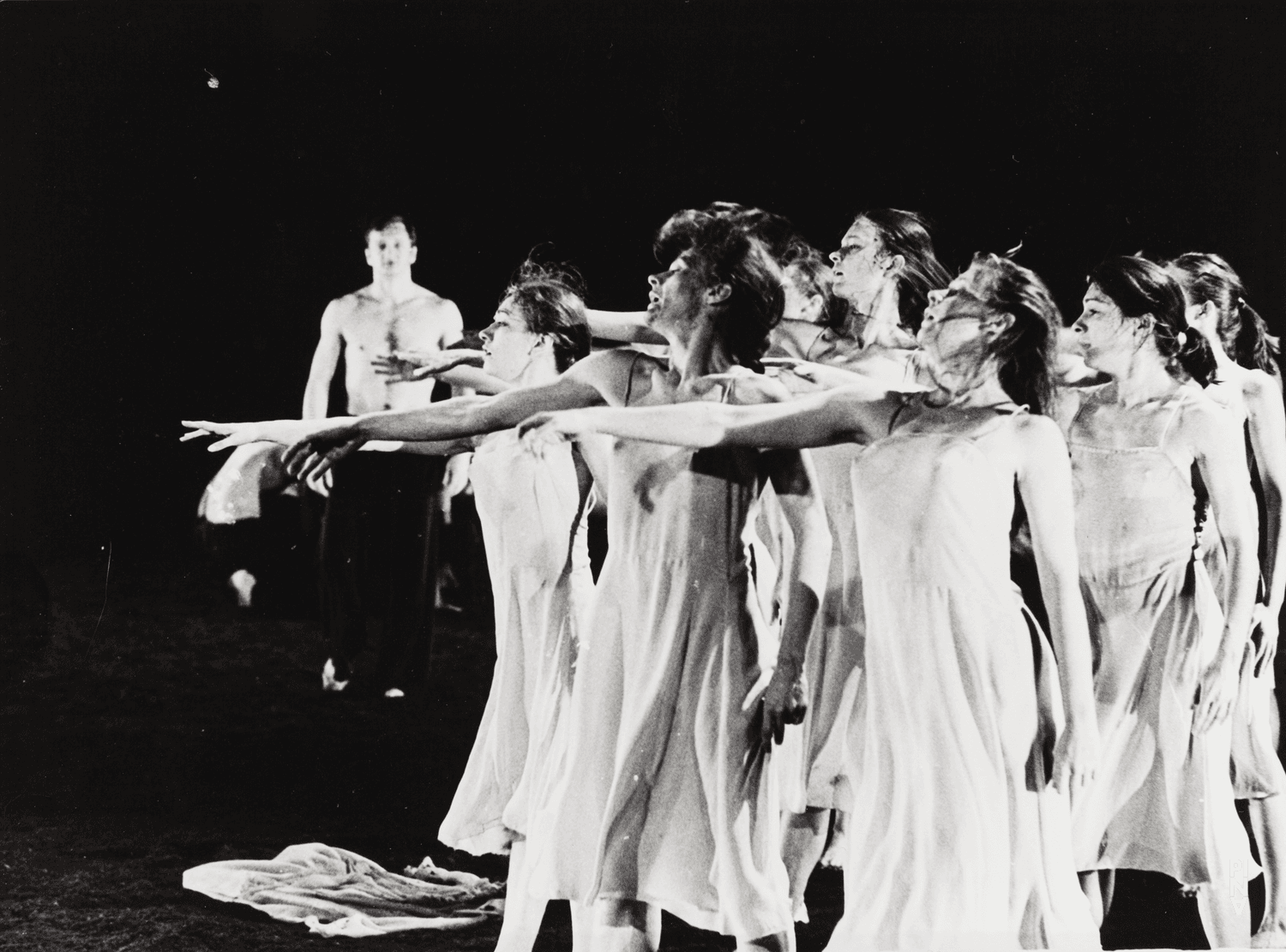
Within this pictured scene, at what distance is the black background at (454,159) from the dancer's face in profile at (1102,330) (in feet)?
0.13

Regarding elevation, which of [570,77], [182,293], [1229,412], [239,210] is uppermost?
[570,77]

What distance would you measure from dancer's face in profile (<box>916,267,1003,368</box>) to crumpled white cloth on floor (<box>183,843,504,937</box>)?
1.63m

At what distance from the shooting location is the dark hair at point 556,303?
2869 millimetres

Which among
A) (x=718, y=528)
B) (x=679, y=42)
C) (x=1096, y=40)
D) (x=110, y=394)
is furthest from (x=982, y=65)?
(x=110, y=394)

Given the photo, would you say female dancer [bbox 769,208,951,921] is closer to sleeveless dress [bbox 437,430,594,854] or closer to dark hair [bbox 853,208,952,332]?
dark hair [bbox 853,208,952,332]

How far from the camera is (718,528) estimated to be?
8.59 ft

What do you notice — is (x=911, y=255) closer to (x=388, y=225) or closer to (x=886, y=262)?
(x=886, y=262)

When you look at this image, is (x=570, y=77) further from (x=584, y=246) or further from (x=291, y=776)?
(x=291, y=776)

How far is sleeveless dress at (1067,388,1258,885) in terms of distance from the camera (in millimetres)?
2834

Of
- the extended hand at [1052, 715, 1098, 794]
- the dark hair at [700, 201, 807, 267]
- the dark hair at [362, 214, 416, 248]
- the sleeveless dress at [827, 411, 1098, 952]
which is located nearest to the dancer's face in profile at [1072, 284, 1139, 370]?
the sleeveless dress at [827, 411, 1098, 952]

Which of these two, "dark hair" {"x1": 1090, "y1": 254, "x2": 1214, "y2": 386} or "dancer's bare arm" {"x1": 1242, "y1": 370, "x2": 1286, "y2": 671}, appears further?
"dancer's bare arm" {"x1": 1242, "y1": 370, "x2": 1286, "y2": 671}

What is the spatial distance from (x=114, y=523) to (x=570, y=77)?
5.18ft

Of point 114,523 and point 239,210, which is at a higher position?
point 239,210

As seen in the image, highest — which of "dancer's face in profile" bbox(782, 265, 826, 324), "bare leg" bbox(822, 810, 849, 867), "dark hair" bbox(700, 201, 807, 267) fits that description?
"dark hair" bbox(700, 201, 807, 267)
